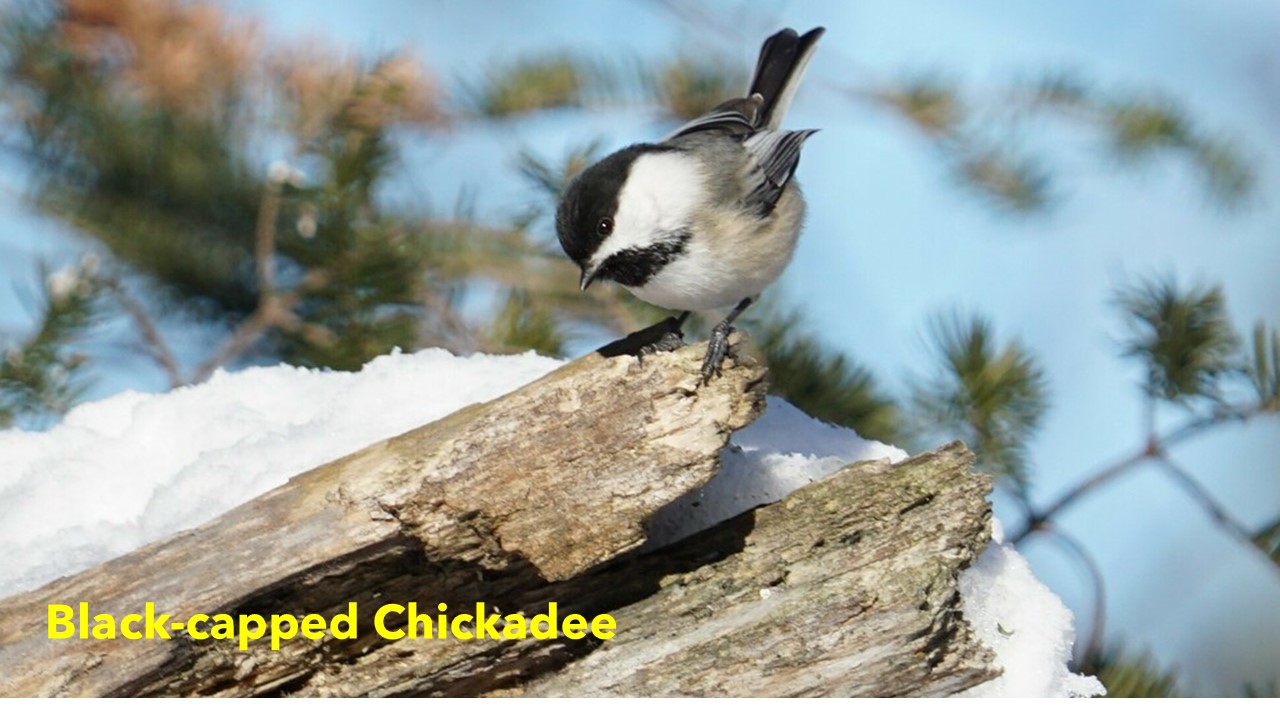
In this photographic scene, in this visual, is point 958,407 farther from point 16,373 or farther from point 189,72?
point 189,72

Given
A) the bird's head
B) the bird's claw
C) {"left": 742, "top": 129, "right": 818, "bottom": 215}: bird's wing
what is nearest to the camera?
the bird's claw

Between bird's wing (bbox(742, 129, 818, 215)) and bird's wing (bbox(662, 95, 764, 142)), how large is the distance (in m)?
0.04

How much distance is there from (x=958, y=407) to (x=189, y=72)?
4.49 ft

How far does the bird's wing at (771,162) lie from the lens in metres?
1.63

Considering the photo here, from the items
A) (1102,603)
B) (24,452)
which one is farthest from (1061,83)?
(24,452)

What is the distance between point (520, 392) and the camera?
112 centimetres

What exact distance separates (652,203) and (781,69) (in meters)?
0.48

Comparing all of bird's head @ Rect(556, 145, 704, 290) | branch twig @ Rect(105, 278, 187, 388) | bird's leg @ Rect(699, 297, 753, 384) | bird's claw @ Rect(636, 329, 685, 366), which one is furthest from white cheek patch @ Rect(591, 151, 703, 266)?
branch twig @ Rect(105, 278, 187, 388)

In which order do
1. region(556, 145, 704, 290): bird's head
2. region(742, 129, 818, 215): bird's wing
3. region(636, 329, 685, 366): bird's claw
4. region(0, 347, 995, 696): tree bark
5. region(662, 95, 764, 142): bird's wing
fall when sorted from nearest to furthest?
region(0, 347, 995, 696): tree bark < region(636, 329, 685, 366): bird's claw < region(556, 145, 704, 290): bird's head < region(742, 129, 818, 215): bird's wing < region(662, 95, 764, 142): bird's wing

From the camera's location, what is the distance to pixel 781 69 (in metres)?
1.87

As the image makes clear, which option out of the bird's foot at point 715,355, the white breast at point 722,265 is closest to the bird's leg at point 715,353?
the bird's foot at point 715,355

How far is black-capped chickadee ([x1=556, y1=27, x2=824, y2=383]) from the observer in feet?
4.84

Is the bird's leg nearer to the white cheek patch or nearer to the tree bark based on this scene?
the tree bark

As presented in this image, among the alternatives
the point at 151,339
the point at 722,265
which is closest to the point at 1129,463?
the point at 722,265
